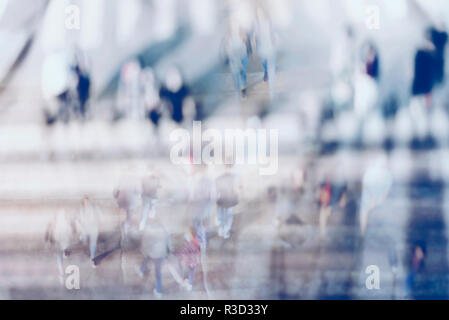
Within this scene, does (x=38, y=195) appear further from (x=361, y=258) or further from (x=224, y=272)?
(x=361, y=258)

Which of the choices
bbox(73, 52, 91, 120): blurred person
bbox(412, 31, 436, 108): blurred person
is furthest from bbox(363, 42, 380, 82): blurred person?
bbox(73, 52, 91, 120): blurred person

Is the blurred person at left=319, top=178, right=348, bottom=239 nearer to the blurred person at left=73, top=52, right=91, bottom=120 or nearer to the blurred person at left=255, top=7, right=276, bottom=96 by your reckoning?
the blurred person at left=255, top=7, right=276, bottom=96

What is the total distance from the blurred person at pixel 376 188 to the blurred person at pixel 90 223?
3.41 ft

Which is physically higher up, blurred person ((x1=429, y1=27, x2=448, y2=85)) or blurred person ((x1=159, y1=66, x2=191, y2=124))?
blurred person ((x1=429, y1=27, x2=448, y2=85))

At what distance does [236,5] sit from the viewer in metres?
1.85

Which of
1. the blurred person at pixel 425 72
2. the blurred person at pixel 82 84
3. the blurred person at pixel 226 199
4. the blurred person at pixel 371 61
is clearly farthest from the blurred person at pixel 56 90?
the blurred person at pixel 425 72

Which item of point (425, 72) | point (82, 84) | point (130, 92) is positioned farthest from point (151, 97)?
point (425, 72)

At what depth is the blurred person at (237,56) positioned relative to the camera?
72.5 inches

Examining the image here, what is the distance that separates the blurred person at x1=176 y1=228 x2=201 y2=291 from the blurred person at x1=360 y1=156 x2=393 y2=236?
0.65 metres

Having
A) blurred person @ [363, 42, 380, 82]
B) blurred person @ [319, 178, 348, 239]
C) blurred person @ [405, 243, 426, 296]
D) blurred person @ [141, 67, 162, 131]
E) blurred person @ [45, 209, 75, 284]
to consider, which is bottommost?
blurred person @ [405, 243, 426, 296]

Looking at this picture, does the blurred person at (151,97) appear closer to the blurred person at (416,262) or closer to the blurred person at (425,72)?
the blurred person at (425,72)

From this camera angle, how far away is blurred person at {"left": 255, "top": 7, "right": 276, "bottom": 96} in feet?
6.04

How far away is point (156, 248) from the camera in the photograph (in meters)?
1.84

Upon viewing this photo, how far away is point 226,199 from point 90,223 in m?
0.54
